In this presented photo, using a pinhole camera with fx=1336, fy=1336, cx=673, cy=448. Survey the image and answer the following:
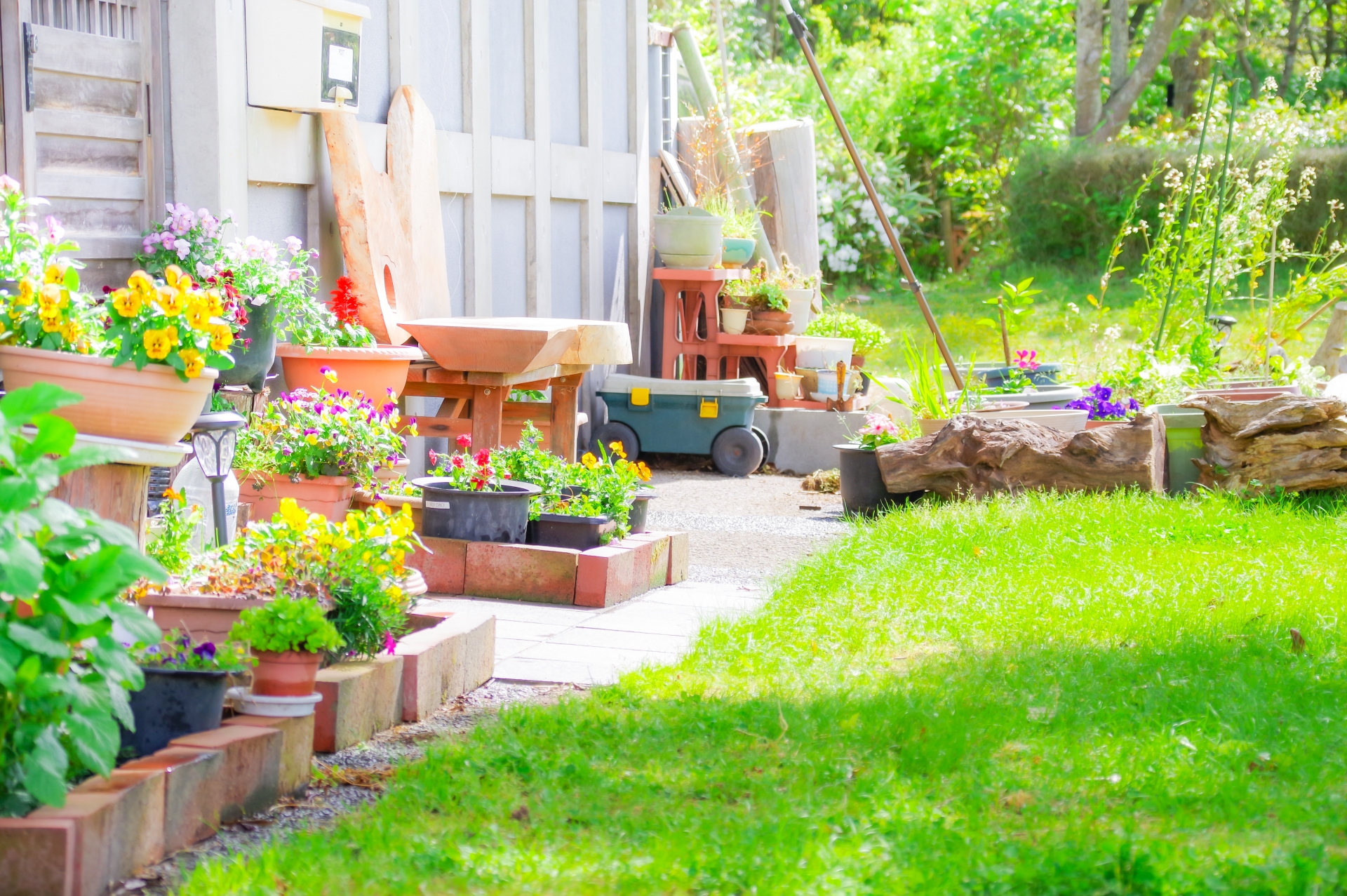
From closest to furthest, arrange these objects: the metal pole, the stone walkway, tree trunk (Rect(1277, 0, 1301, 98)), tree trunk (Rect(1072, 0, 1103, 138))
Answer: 1. the stone walkway
2. the metal pole
3. tree trunk (Rect(1072, 0, 1103, 138))
4. tree trunk (Rect(1277, 0, 1301, 98))

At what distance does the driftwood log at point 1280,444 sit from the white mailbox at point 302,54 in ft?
13.8

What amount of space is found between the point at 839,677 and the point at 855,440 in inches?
138

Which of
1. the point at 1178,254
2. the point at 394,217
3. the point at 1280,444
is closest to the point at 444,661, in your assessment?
the point at 394,217

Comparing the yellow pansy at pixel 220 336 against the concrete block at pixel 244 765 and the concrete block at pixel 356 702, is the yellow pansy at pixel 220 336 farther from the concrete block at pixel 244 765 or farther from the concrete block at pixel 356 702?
the concrete block at pixel 244 765

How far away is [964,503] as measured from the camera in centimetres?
606

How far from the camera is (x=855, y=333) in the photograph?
971cm

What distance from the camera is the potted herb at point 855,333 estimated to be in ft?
31.8

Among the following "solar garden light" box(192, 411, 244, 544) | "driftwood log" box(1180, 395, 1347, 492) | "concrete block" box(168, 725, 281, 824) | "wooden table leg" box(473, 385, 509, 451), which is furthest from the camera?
"driftwood log" box(1180, 395, 1347, 492)

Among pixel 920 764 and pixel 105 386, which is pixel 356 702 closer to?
pixel 105 386

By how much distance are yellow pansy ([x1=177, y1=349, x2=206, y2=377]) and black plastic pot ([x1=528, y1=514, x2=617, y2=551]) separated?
6.23 feet

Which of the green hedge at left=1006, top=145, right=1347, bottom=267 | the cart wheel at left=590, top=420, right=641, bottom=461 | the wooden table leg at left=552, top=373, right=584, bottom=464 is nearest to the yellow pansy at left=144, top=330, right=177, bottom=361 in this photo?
the wooden table leg at left=552, top=373, right=584, bottom=464

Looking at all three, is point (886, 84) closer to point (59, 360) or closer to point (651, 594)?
point (651, 594)

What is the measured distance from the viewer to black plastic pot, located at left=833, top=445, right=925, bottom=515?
6.49 meters

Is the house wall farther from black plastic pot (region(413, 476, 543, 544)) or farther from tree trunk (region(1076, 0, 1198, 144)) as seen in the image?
tree trunk (region(1076, 0, 1198, 144))
